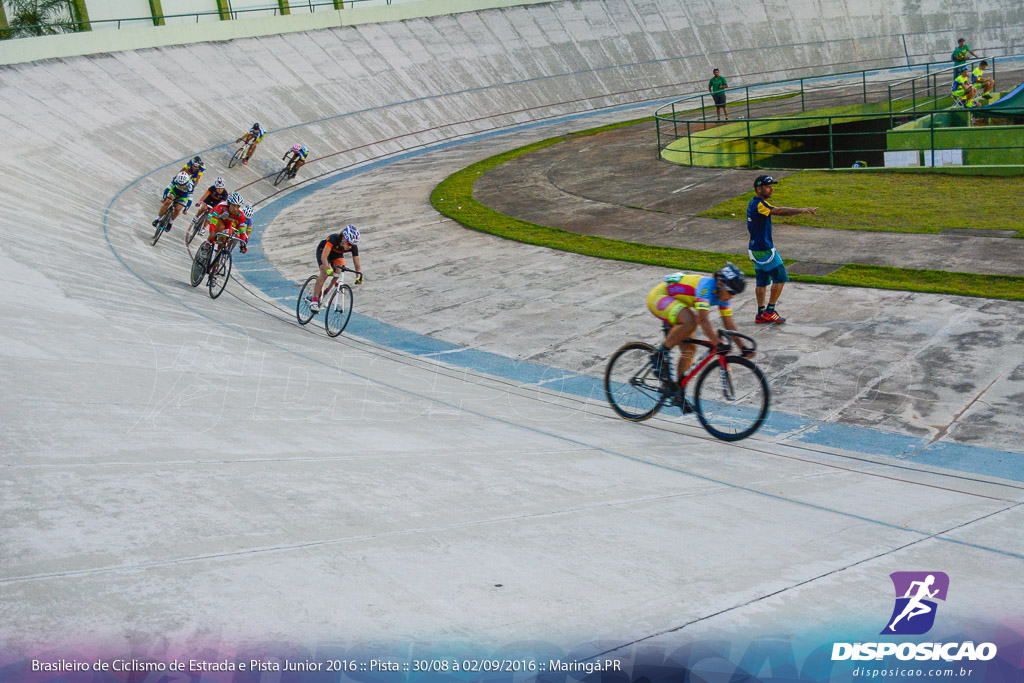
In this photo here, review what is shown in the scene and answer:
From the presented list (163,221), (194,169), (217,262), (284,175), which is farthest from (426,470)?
(284,175)

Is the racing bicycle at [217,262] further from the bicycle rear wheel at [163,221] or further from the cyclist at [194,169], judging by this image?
the cyclist at [194,169]

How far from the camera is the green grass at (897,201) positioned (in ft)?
43.8

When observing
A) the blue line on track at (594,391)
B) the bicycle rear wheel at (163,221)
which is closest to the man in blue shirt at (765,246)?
the blue line on track at (594,391)

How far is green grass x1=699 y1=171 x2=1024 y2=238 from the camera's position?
43.8 feet

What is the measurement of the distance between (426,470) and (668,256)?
8.16 meters

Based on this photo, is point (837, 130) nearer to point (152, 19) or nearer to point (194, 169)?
point (194, 169)

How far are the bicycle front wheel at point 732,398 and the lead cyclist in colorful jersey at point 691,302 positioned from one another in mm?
247

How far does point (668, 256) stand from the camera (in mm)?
13133

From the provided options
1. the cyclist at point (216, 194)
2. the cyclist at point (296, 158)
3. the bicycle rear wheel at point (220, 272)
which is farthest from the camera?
the cyclist at point (296, 158)

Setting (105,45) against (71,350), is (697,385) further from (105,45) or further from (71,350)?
(105,45)

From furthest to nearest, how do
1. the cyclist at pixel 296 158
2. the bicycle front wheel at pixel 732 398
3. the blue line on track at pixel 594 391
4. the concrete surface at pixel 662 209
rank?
the cyclist at pixel 296 158 → the concrete surface at pixel 662 209 → the bicycle front wheel at pixel 732 398 → the blue line on track at pixel 594 391

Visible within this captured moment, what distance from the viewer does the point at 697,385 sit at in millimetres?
7496

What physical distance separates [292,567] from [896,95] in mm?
30534

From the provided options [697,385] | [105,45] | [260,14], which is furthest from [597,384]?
[260,14]
